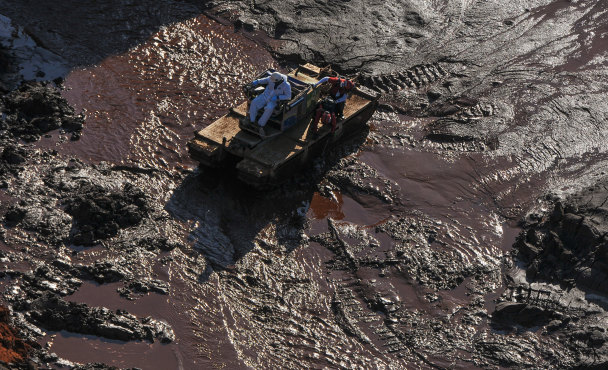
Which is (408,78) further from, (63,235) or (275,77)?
(63,235)

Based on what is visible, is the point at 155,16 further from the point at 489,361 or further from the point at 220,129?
the point at 489,361

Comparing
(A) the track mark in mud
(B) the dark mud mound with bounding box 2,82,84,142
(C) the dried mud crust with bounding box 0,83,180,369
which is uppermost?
(A) the track mark in mud

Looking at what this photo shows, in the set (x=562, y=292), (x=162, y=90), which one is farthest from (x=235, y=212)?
(x=562, y=292)

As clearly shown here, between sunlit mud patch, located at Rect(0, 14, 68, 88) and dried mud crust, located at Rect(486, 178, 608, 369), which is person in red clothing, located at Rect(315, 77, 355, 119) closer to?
dried mud crust, located at Rect(486, 178, 608, 369)

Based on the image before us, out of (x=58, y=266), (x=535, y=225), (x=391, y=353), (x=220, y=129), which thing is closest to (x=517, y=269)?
(x=535, y=225)

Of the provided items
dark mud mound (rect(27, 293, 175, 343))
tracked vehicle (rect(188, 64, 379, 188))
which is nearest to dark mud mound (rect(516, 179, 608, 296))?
tracked vehicle (rect(188, 64, 379, 188))

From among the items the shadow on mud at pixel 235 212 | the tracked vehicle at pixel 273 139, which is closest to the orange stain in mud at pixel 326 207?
the shadow on mud at pixel 235 212
